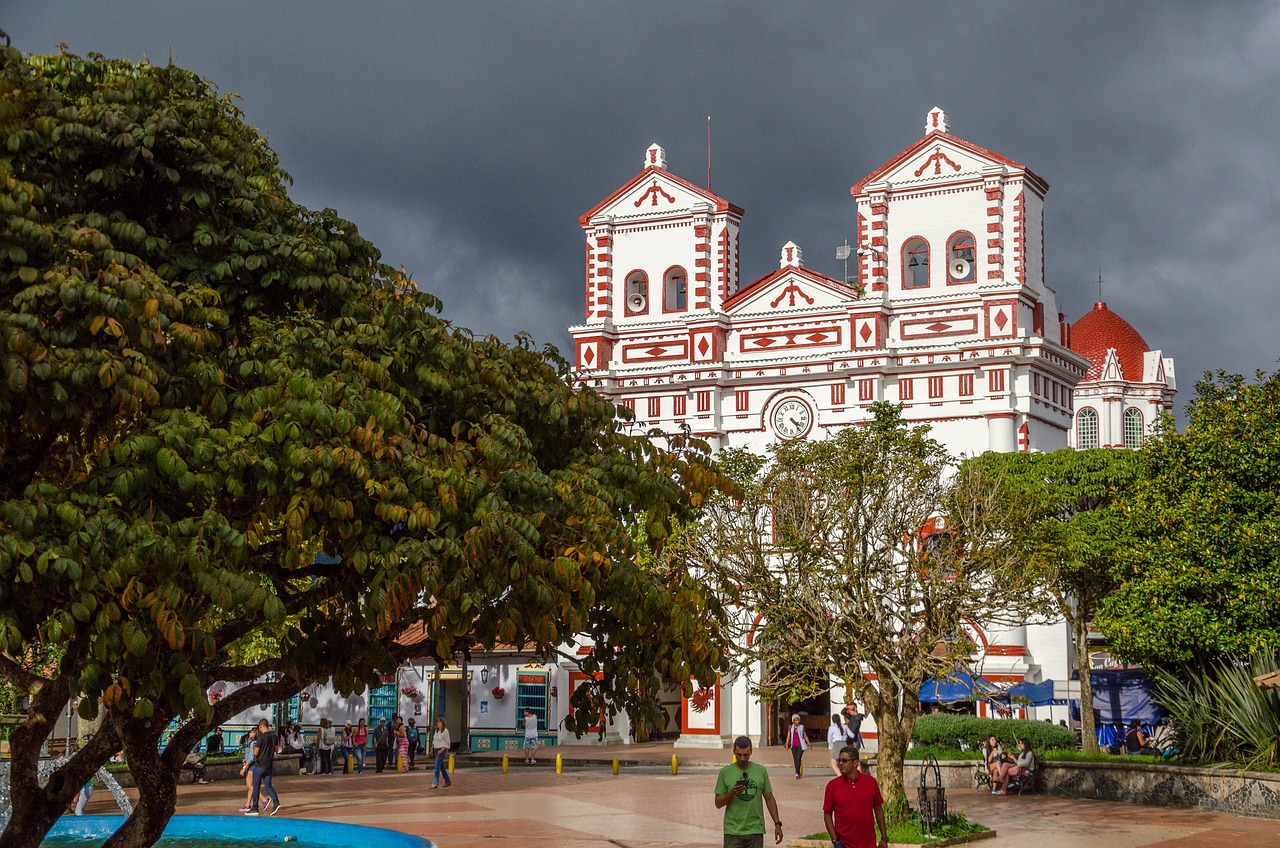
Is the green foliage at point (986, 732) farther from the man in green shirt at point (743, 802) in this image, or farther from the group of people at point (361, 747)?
the man in green shirt at point (743, 802)

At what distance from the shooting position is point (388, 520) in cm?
935

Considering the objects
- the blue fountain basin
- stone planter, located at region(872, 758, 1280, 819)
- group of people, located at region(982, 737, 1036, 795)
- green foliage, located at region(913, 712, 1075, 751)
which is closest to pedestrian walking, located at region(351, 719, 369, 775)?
green foliage, located at region(913, 712, 1075, 751)

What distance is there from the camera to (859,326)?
42969 millimetres

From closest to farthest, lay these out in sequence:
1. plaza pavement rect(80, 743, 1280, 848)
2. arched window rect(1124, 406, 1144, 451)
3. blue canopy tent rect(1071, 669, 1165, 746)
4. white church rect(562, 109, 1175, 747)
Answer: plaza pavement rect(80, 743, 1280, 848) → blue canopy tent rect(1071, 669, 1165, 746) → white church rect(562, 109, 1175, 747) → arched window rect(1124, 406, 1144, 451)

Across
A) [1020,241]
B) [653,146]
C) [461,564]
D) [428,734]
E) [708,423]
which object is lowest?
[428,734]

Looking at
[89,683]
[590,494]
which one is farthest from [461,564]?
[89,683]

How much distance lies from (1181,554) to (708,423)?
20.9 metres

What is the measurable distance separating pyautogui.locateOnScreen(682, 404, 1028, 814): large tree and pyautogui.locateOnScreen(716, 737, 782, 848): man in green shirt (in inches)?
286

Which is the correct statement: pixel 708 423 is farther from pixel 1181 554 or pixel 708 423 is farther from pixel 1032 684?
pixel 1181 554

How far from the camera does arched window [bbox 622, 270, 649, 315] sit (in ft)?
153

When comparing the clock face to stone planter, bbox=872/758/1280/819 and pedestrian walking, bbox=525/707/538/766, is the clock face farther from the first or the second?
stone planter, bbox=872/758/1280/819

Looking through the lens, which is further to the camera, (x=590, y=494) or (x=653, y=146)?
(x=653, y=146)

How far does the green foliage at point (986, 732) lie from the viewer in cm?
3070

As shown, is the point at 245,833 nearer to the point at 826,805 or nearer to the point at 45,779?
the point at 45,779
